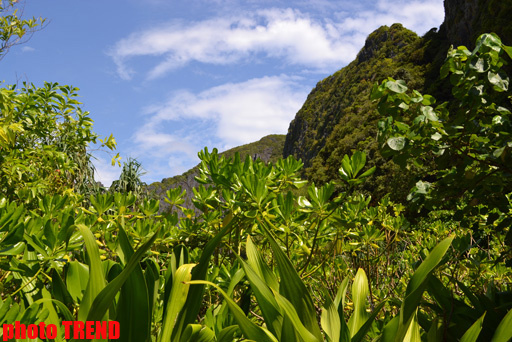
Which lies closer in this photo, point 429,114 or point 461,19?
point 429,114

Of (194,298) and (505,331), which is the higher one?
(194,298)

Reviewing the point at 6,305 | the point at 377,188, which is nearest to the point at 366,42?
the point at 377,188

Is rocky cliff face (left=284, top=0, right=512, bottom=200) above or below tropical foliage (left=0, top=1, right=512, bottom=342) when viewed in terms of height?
above

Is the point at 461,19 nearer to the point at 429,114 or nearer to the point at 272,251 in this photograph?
the point at 429,114

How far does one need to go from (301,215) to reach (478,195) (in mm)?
941

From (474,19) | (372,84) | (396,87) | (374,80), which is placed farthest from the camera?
(374,80)

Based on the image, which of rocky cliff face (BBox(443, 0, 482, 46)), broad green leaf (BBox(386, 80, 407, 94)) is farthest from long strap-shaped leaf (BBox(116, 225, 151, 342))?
rocky cliff face (BBox(443, 0, 482, 46))

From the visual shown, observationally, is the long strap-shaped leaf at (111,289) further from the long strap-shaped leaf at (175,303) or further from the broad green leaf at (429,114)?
the broad green leaf at (429,114)

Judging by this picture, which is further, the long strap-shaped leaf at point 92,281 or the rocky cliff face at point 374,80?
the rocky cliff face at point 374,80

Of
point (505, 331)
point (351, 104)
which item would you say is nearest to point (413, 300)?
point (505, 331)

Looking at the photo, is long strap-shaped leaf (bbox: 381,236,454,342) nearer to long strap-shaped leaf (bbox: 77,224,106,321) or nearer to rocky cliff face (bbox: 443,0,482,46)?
long strap-shaped leaf (bbox: 77,224,106,321)

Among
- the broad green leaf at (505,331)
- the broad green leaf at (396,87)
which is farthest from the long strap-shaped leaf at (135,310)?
the broad green leaf at (396,87)

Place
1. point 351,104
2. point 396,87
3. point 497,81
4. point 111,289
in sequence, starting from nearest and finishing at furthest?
point 111,289 < point 497,81 < point 396,87 < point 351,104

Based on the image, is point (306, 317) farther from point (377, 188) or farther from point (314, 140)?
point (314, 140)
